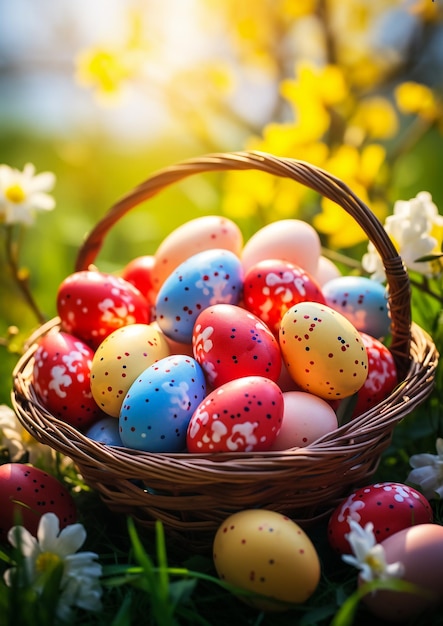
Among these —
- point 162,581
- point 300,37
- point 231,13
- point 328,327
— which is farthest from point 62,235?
point 162,581

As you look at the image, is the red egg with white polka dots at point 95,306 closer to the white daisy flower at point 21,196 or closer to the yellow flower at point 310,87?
the white daisy flower at point 21,196

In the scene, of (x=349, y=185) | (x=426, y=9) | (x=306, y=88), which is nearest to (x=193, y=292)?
(x=349, y=185)

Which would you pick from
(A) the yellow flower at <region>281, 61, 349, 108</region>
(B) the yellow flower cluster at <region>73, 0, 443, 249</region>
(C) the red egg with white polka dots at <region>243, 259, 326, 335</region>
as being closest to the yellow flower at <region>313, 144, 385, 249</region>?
(B) the yellow flower cluster at <region>73, 0, 443, 249</region>

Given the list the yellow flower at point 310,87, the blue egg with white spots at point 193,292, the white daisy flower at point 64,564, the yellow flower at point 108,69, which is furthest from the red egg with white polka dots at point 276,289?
the yellow flower at point 108,69

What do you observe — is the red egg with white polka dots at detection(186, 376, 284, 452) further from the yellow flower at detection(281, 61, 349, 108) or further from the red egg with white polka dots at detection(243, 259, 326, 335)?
the yellow flower at detection(281, 61, 349, 108)

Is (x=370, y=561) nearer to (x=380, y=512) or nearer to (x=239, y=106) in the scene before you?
(x=380, y=512)

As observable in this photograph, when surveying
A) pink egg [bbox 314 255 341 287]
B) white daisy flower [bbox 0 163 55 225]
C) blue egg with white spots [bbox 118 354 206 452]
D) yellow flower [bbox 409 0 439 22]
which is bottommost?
blue egg with white spots [bbox 118 354 206 452]
